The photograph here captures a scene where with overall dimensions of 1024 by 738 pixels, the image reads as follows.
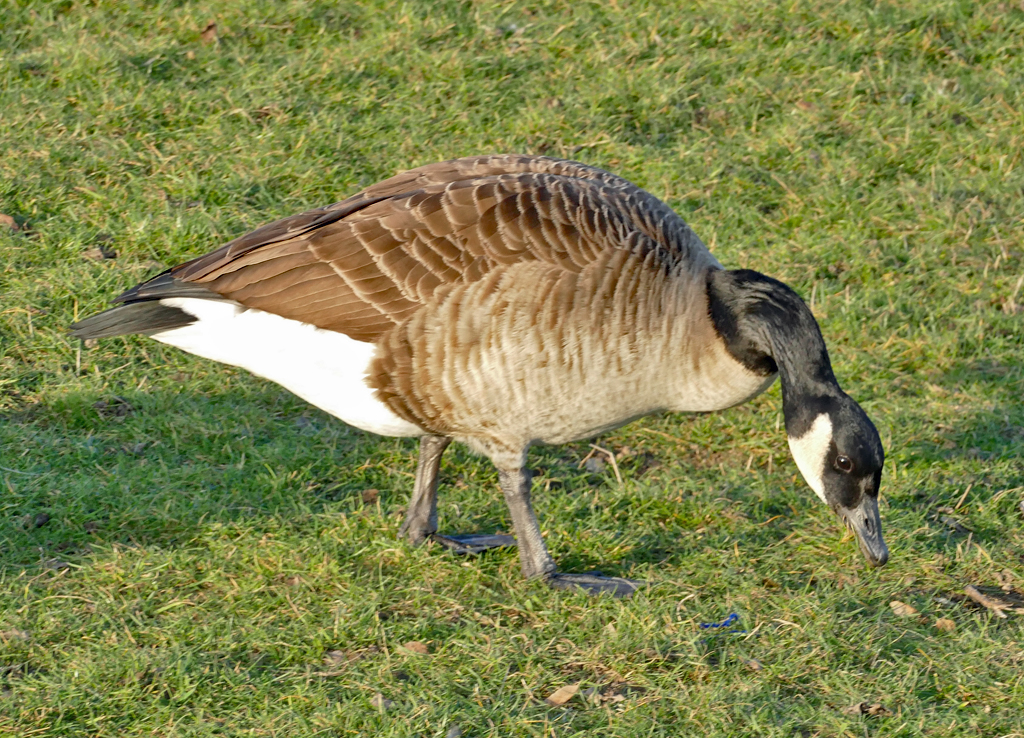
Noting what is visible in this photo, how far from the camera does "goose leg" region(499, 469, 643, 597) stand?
4.55 meters

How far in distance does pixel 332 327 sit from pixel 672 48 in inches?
180

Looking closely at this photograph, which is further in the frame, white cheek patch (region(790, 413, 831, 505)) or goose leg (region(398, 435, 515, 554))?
goose leg (region(398, 435, 515, 554))

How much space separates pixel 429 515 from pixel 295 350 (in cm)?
96

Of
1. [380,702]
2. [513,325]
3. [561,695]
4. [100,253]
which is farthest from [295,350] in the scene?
A: [100,253]

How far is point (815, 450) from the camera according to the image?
4406mm

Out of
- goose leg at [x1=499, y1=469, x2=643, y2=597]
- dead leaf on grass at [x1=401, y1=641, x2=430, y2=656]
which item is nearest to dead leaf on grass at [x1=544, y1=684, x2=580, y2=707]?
dead leaf on grass at [x1=401, y1=641, x2=430, y2=656]

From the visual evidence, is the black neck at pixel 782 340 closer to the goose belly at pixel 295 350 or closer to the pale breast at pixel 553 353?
the pale breast at pixel 553 353

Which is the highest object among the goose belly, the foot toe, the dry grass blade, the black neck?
the goose belly

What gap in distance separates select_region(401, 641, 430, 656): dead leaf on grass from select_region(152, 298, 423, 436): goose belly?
2.81ft

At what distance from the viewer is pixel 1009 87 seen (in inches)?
310

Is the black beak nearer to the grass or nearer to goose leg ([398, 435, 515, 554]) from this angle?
the grass

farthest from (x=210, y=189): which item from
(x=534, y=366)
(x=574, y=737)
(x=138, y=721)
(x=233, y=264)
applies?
(x=574, y=737)

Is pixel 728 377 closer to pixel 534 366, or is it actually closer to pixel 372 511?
pixel 534 366

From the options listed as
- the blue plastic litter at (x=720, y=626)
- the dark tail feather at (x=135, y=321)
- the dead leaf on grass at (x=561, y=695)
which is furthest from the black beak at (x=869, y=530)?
the dark tail feather at (x=135, y=321)
